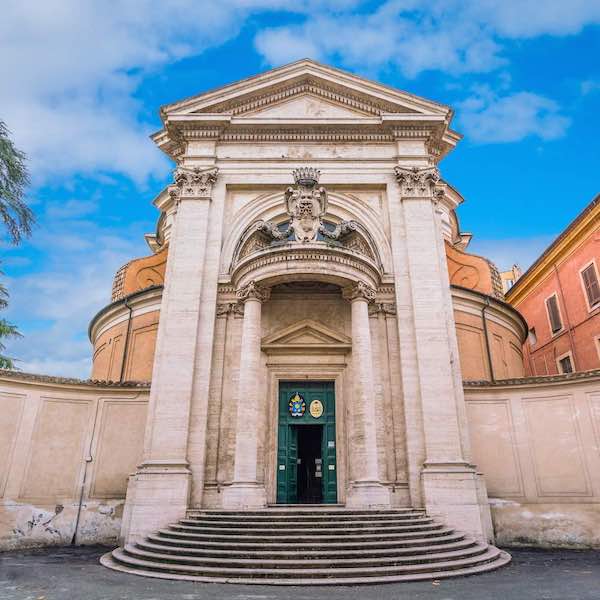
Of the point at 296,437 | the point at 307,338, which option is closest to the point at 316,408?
the point at 296,437

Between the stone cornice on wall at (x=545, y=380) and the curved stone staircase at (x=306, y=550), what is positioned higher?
the stone cornice on wall at (x=545, y=380)

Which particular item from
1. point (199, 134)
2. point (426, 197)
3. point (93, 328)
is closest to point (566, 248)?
point (426, 197)

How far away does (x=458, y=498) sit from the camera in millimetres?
12219

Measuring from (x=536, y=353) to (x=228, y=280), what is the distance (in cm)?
1981

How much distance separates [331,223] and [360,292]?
12.5 ft

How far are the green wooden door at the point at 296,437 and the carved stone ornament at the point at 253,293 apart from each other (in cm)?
287

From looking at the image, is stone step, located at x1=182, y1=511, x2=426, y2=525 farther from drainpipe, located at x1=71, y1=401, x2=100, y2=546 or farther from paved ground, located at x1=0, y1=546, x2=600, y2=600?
drainpipe, located at x1=71, y1=401, x2=100, y2=546

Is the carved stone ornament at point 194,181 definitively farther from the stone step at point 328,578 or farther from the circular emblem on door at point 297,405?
the stone step at point 328,578

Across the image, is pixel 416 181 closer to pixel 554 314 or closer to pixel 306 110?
pixel 306 110

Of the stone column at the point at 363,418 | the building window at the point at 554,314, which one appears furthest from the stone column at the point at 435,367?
the building window at the point at 554,314

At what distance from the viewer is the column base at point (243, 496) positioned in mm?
12094

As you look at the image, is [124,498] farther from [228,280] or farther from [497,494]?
[497,494]

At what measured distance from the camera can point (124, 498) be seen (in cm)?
1391

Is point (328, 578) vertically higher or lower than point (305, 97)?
lower
